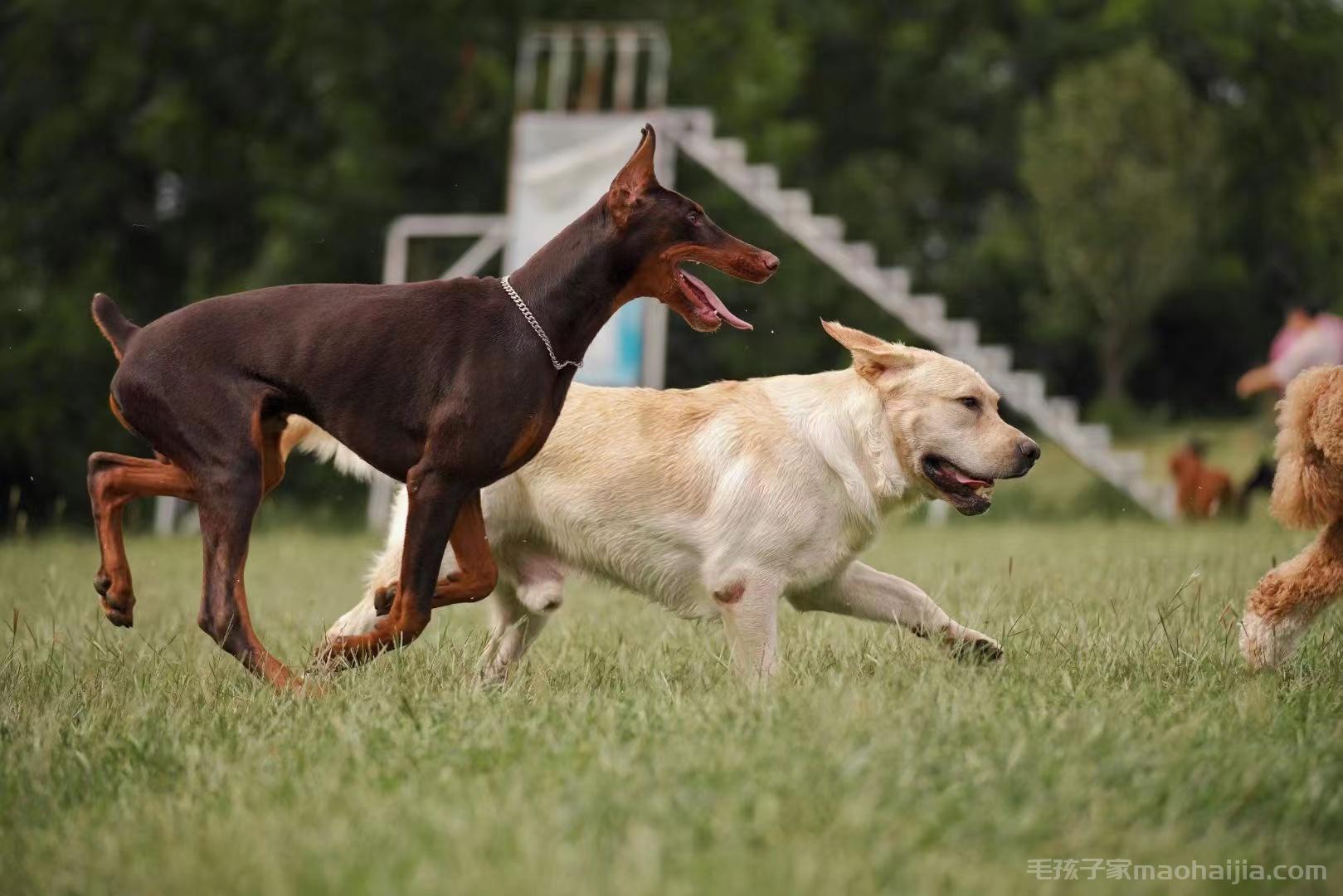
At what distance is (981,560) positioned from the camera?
10133 mm

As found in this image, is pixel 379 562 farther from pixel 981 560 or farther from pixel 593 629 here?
pixel 981 560

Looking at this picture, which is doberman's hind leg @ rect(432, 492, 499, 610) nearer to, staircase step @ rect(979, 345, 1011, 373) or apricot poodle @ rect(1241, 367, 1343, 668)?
apricot poodle @ rect(1241, 367, 1343, 668)

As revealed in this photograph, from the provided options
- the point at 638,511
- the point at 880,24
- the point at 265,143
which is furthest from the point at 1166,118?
the point at 638,511

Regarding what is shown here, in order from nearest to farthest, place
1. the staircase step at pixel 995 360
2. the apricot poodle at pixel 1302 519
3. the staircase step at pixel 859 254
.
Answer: the apricot poodle at pixel 1302 519 < the staircase step at pixel 995 360 < the staircase step at pixel 859 254

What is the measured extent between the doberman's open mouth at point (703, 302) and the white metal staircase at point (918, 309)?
1199 cm

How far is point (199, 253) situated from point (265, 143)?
220 cm

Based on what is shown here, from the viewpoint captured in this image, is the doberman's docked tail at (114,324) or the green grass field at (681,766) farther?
the doberman's docked tail at (114,324)

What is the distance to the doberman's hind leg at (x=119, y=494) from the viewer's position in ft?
16.6

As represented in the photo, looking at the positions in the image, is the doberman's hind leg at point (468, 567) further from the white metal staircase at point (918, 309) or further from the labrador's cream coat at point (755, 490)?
the white metal staircase at point (918, 309)

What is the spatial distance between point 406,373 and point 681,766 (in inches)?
63.8

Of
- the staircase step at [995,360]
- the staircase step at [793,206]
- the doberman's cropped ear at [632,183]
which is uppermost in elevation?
the doberman's cropped ear at [632,183]

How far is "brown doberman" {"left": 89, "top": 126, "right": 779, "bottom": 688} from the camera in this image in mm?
4801

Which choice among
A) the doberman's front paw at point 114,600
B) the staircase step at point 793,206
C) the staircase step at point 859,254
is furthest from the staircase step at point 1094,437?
the doberman's front paw at point 114,600

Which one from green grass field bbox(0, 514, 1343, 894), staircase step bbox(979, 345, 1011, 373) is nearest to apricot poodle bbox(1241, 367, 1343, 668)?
green grass field bbox(0, 514, 1343, 894)
